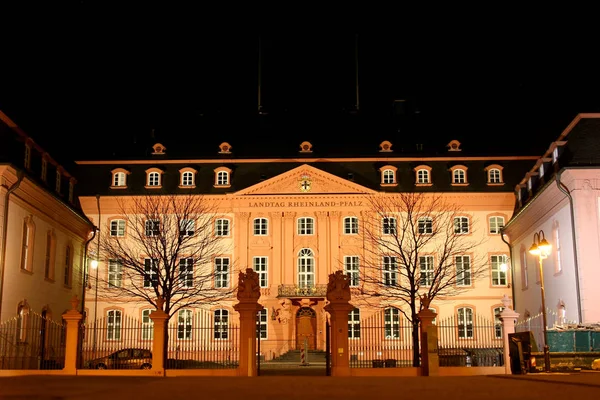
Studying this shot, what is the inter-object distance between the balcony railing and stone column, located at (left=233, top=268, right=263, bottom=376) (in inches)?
820

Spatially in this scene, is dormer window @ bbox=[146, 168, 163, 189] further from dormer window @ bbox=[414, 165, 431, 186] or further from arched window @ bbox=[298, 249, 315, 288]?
dormer window @ bbox=[414, 165, 431, 186]

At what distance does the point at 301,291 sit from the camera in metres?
46.3

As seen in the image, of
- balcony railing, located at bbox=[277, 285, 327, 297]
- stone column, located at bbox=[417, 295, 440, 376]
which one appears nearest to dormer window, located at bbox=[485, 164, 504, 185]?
balcony railing, located at bbox=[277, 285, 327, 297]

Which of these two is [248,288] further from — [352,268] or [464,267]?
[464,267]

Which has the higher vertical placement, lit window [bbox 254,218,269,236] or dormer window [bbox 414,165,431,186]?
dormer window [bbox 414,165,431,186]

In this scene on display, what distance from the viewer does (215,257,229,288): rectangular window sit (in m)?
47.2

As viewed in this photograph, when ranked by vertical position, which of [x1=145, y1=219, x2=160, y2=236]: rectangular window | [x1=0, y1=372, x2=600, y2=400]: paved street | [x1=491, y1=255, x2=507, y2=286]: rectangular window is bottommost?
[x1=0, y1=372, x2=600, y2=400]: paved street

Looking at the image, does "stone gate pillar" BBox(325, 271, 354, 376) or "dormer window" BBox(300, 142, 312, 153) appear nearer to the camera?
"stone gate pillar" BBox(325, 271, 354, 376)

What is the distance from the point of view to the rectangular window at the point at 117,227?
156 feet

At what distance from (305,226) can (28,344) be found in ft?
64.1

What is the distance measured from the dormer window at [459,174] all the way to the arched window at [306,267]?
9.63 metres

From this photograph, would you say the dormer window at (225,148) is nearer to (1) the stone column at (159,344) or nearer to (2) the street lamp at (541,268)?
(1) the stone column at (159,344)

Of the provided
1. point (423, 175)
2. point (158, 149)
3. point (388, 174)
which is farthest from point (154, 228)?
point (423, 175)

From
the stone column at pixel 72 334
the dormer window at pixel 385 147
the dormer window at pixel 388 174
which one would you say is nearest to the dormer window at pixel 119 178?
the dormer window at pixel 388 174
